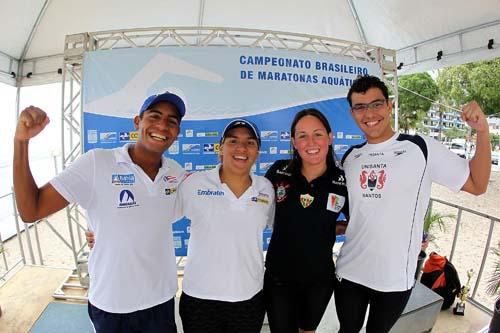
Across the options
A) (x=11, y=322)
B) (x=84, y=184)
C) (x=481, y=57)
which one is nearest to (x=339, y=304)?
(x=84, y=184)

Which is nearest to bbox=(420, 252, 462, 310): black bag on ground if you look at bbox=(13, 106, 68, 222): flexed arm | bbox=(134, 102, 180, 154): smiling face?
bbox=(134, 102, 180, 154): smiling face

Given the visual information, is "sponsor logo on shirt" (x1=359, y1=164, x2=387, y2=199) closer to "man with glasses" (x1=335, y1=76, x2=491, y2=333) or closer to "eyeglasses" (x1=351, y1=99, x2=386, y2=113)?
"man with glasses" (x1=335, y1=76, x2=491, y2=333)

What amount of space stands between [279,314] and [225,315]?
34cm

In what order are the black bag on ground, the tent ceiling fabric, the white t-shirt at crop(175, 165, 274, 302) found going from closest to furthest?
the white t-shirt at crop(175, 165, 274, 302), the black bag on ground, the tent ceiling fabric

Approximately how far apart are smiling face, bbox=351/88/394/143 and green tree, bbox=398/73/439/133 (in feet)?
49.9

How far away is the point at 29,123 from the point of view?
45.9 inches

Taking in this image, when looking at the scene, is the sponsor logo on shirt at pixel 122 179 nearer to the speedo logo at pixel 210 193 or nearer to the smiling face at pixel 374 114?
the speedo logo at pixel 210 193

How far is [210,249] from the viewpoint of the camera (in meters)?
1.43

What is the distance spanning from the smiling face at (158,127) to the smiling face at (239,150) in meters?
0.30

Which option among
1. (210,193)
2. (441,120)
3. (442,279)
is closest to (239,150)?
(210,193)

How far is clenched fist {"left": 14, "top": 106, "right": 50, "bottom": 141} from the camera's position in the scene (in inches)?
45.7

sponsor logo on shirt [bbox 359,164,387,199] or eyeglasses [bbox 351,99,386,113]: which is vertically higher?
eyeglasses [bbox 351,99,386,113]

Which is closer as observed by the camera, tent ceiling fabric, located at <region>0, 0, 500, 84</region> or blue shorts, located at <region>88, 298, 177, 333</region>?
blue shorts, located at <region>88, 298, 177, 333</region>

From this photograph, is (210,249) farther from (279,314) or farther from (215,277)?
(279,314)
